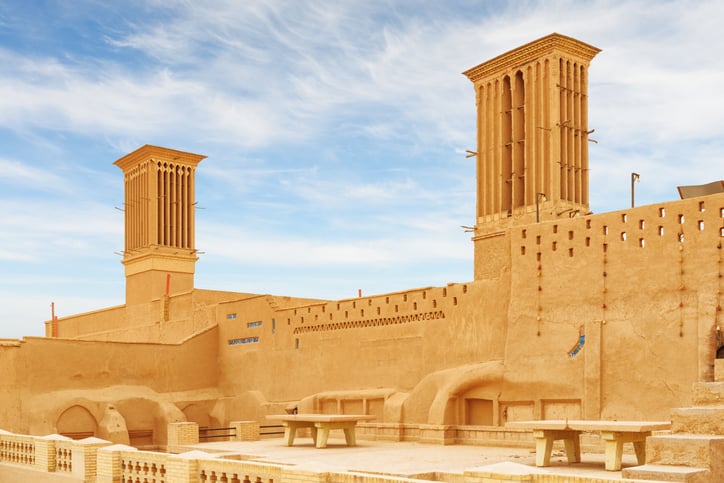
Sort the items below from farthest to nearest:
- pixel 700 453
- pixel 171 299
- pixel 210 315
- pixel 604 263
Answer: pixel 171 299
pixel 210 315
pixel 604 263
pixel 700 453

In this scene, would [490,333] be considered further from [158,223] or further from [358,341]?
[158,223]

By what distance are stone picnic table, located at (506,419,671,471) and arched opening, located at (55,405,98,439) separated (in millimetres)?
16686

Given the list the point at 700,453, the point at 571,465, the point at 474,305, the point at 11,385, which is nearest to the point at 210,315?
the point at 11,385

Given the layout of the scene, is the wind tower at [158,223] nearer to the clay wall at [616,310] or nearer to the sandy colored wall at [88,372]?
the sandy colored wall at [88,372]

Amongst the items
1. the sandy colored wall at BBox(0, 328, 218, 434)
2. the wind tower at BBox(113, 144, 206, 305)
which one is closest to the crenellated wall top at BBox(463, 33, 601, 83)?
the sandy colored wall at BBox(0, 328, 218, 434)

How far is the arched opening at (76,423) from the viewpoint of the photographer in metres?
26.9

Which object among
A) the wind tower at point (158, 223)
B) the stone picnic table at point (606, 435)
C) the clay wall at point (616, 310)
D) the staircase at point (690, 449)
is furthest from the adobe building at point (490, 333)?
the staircase at point (690, 449)

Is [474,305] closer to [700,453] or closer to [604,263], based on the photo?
[604,263]

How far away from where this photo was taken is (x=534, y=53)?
95.1ft

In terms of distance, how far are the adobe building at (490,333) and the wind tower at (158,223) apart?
0.52 m

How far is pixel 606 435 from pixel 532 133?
54.1 feet

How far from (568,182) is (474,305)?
9.05 meters

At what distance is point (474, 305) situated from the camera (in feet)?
72.9

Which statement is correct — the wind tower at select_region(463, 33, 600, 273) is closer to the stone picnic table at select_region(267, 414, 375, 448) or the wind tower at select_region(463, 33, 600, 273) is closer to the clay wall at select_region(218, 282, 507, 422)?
the clay wall at select_region(218, 282, 507, 422)
